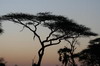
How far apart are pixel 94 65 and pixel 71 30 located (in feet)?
74.6

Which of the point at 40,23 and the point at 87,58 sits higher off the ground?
the point at 40,23

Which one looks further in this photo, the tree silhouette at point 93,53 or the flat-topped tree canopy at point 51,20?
the tree silhouette at point 93,53

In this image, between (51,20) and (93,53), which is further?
(93,53)

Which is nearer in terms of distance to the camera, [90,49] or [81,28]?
[81,28]

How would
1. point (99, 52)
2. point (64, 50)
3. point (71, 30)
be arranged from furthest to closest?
point (64, 50)
point (99, 52)
point (71, 30)

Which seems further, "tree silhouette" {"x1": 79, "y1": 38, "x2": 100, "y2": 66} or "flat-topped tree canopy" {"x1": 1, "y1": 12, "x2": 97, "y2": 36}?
"tree silhouette" {"x1": 79, "y1": 38, "x2": 100, "y2": 66}

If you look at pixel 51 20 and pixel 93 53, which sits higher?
pixel 51 20

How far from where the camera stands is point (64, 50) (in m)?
61.2

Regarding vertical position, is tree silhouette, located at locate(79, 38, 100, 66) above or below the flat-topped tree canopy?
below

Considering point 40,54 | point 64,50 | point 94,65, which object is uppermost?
point 40,54

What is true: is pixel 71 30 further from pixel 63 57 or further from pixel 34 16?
pixel 63 57

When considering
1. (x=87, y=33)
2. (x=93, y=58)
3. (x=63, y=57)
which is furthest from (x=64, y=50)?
(x=87, y=33)

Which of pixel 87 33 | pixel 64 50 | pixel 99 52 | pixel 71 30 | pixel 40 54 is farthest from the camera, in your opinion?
pixel 64 50

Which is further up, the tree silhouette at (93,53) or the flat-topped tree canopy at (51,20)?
the flat-topped tree canopy at (51,20)
